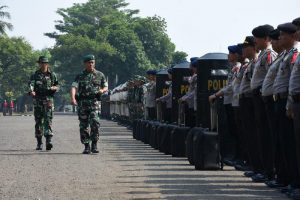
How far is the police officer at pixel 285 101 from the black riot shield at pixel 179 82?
27.9 ft

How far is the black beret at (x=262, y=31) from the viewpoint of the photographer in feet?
40.7

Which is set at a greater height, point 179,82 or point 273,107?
point 179,82

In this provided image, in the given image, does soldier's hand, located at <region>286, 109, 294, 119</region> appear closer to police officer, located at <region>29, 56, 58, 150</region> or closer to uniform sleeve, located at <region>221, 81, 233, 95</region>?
uniform sleeve, located at <region>221, 81, 233, 95</region>

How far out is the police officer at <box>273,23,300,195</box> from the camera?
36.1ft

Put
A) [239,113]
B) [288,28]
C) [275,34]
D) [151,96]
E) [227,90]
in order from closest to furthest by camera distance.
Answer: [288,28] < [275,34] < [239,113] < [227,90] < [151,96]

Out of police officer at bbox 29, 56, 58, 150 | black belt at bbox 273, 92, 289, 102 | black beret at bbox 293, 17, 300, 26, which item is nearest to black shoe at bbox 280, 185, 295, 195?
black belt at bbox 273, 92, 289, 102

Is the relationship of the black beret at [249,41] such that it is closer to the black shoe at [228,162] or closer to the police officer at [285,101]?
the police officer at [285,101]

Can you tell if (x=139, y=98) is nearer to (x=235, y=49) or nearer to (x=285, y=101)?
(x=235, y=49)

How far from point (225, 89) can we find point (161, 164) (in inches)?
79.7

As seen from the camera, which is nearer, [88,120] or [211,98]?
[211,98]

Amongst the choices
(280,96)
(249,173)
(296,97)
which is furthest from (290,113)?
(249,173)

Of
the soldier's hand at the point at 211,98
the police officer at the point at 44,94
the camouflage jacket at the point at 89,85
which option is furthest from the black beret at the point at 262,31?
the police officer at the point at 44,94

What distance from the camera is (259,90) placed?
40.3 ft

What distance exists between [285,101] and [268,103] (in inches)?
22.6
